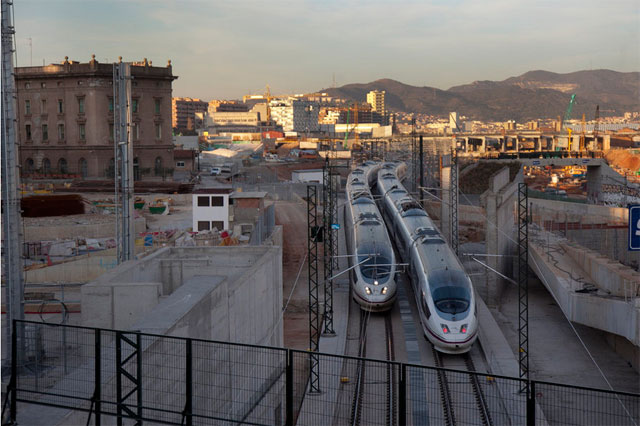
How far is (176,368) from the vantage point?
1196 centimetres

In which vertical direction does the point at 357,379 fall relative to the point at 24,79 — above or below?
below

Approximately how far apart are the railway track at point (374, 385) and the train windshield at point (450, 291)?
92.2 inches

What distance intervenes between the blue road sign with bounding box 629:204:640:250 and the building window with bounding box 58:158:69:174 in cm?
5186

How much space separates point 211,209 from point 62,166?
30.7 m

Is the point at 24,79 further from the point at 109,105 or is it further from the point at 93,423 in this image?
the point at 93,423

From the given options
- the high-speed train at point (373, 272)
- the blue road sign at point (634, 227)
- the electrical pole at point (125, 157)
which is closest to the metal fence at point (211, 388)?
the blue road sign at point (634, 227)

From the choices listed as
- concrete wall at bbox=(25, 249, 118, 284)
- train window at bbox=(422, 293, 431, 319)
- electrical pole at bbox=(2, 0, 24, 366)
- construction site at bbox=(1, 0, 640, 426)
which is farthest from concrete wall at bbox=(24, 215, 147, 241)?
electrical pole at bbox=(2, 0, 24, 366)

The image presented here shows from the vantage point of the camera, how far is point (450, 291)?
22.8 meters

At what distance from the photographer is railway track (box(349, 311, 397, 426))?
17672 mm

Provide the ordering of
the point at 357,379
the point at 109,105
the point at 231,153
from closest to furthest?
1. the point at 357,379
2. the point at 109,105
3. the point at 231,153

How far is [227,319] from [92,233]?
2011 centimetres

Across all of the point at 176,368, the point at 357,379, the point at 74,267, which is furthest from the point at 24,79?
the point at 176,368

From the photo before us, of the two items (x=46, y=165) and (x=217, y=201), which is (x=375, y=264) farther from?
(x=46, y=165)

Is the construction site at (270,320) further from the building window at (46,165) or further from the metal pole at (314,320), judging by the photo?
the building window at (46,165)
